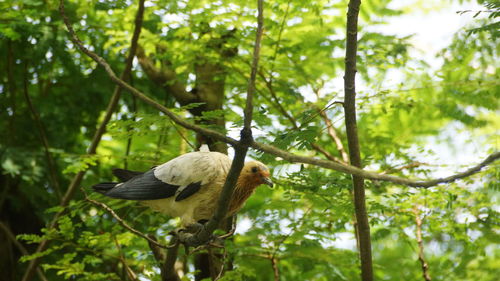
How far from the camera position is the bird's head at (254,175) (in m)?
3.17

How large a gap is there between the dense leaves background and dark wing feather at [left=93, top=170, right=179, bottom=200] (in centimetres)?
34

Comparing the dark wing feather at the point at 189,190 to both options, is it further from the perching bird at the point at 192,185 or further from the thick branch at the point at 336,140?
the thick branch at the point at 336,140

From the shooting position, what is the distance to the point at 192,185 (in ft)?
10.7

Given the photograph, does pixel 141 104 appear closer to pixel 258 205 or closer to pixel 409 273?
pixel 258 205

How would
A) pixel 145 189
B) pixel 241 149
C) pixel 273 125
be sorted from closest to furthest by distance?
pixel 241 149 → pixel 145 189 → pixel 273 125

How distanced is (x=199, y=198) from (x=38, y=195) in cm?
271

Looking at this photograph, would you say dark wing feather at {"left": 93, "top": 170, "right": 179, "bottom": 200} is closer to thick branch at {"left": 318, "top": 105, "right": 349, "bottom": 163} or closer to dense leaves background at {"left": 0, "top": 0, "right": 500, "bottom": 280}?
dense leaves background at {"left": 0, "top": 0, "right": 500, "bottom": 280}

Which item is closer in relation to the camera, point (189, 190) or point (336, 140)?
point (189, 190)

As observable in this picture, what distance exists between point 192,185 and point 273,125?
175cm

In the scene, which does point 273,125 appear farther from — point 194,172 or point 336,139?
point 194,172

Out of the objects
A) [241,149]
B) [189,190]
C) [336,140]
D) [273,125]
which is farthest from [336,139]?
[241,149]

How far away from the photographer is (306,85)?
4805 millimetres

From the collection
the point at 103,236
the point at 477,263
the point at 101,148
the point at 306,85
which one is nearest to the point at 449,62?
the point at 306,85

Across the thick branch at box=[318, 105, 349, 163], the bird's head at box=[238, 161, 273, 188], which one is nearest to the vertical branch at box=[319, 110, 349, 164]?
the thick branch at box=[318, 105, 349, 163]
